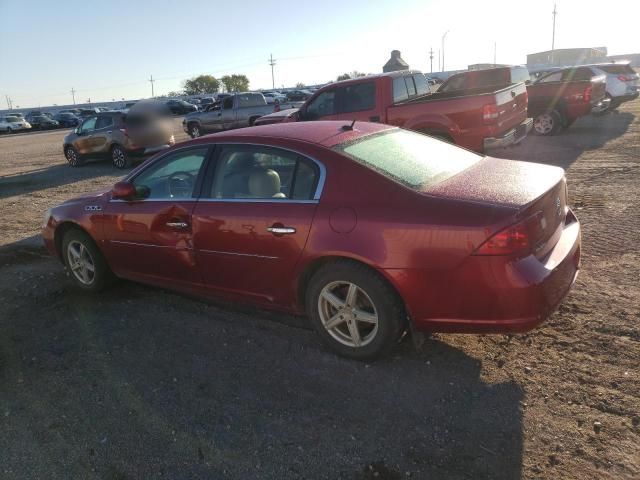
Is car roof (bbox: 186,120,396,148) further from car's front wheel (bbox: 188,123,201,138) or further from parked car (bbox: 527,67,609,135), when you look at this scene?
car's front wheel (bbox: 188,123,201,138)

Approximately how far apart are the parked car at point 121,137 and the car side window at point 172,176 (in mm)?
10791

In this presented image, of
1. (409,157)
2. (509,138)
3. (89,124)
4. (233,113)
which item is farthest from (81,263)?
(233,113)

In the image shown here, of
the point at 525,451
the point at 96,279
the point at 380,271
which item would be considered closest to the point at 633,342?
the point at 525,451

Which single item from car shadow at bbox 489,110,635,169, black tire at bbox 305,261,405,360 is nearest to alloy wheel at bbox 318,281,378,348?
black tire at bbox 305,261,405,360

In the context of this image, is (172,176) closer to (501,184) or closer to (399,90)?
(501,184)

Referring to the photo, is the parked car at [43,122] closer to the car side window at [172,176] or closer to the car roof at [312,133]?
the car side window at [172,176]

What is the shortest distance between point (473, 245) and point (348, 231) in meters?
0.77

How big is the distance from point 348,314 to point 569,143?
10.9 metres

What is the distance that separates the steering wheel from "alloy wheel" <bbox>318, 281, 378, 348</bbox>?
1.48 metres

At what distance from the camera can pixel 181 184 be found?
14.0 ft

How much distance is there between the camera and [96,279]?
4957 mm

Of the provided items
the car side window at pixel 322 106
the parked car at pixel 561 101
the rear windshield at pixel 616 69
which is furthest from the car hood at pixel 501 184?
the rear windshield at pixel 616 69

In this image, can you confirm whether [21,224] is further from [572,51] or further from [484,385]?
[572,51]

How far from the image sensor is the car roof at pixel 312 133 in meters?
3.71
